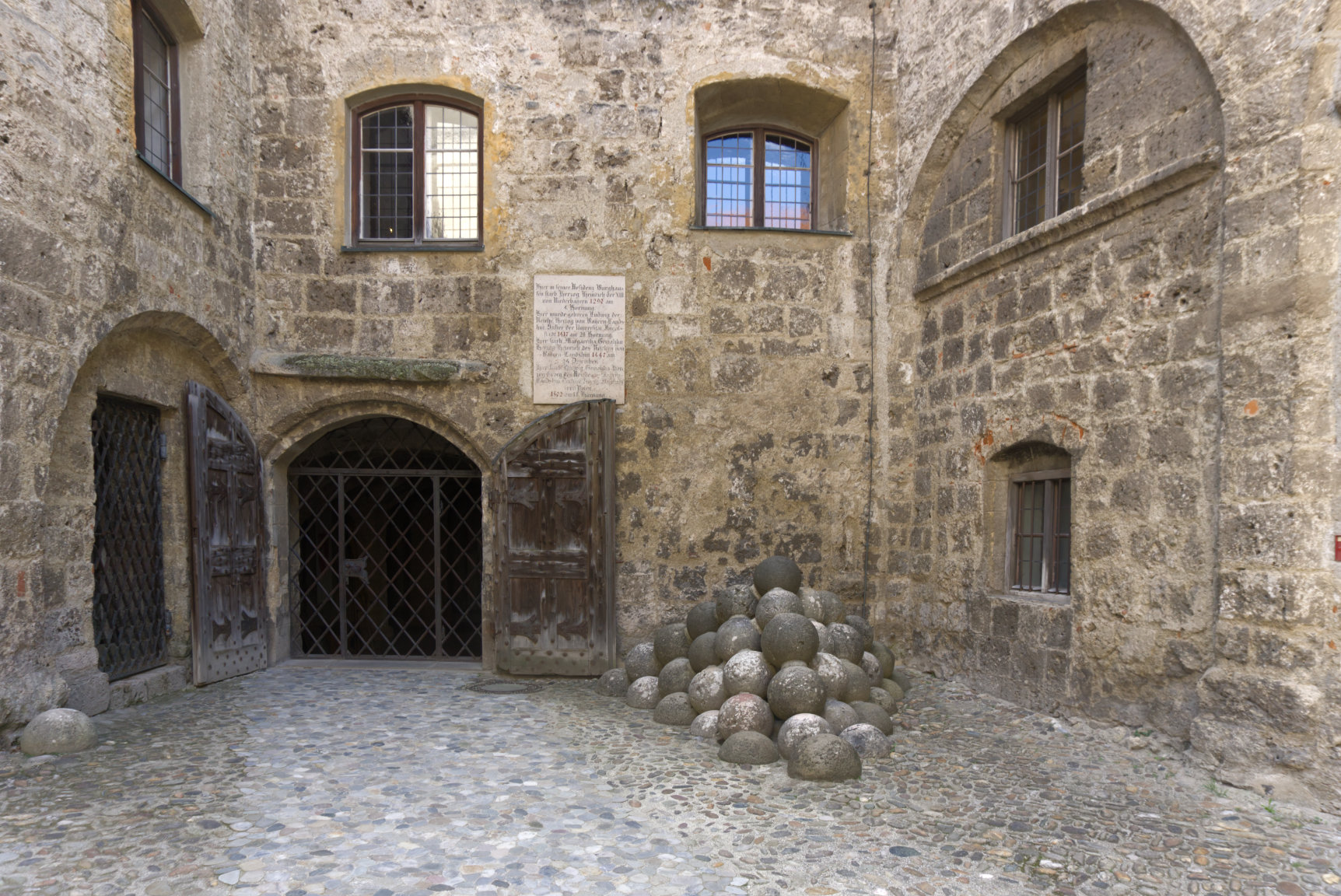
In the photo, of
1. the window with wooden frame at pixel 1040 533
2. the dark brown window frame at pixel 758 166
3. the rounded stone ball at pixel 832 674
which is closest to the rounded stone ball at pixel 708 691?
the rounded stone ball at pixel 832 674

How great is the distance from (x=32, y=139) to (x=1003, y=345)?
18.4ft

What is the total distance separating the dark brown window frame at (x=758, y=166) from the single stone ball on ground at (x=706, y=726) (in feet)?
12.9

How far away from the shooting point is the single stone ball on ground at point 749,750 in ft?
13.4

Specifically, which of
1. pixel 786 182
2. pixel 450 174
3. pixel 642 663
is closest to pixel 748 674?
pixel 642 663

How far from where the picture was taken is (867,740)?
4203mm

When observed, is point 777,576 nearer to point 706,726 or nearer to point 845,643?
point 845,643

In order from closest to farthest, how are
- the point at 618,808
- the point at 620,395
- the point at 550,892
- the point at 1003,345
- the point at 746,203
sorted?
1. the point at 550,892
2. the point at 618,808
3. the point at 1003,345
4. the point at 620,395
5. the point at 746,203

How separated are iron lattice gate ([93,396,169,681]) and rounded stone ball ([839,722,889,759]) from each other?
14.4 ft

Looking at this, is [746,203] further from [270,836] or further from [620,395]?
[270,836]

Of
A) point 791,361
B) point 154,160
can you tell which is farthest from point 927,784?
point 154,160

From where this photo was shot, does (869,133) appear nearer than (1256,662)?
No

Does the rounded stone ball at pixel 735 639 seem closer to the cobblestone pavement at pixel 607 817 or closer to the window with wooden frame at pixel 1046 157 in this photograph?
the cobblestone pavement at pixel 607 817

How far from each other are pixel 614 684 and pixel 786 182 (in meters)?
4.34

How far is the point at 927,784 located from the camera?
3.81 metres
